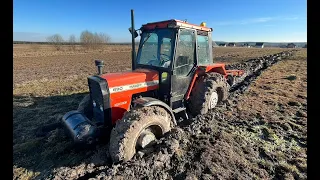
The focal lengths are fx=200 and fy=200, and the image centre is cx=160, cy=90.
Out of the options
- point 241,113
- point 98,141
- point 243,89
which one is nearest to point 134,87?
point 98,141

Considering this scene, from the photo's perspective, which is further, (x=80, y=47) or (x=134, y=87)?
(x=80, y=47)

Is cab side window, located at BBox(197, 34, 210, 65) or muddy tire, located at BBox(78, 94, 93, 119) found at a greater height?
cab side window, located at BBox(197, 34, 210, 65)

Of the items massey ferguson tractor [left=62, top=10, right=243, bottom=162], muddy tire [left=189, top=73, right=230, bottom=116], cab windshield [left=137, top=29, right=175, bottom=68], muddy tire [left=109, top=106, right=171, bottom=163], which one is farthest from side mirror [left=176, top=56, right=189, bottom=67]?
muddy tire [left=109, top=106, right=171, bottom=163]

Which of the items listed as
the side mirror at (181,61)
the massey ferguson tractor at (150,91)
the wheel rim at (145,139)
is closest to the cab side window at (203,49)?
the massey ferguson tractor at (150,91)

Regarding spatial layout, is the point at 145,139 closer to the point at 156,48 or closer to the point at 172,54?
the point at 172,54

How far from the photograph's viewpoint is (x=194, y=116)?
550 centimetres

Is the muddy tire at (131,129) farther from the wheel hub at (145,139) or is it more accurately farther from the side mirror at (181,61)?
the side mirror at (181,61)

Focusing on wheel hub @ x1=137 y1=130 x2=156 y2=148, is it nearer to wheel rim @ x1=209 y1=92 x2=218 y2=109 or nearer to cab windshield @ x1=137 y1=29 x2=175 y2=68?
cab windshield @ x1=137 y1=29 x2=175 y2=68

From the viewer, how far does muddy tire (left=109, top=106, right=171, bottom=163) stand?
3.37 m

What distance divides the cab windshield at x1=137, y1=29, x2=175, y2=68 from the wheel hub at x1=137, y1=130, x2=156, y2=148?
5.46ft

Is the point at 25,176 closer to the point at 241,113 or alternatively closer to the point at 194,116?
the point at 194,116

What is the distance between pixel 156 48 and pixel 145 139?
226cm

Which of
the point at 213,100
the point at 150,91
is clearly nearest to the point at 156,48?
the point at 150,91
